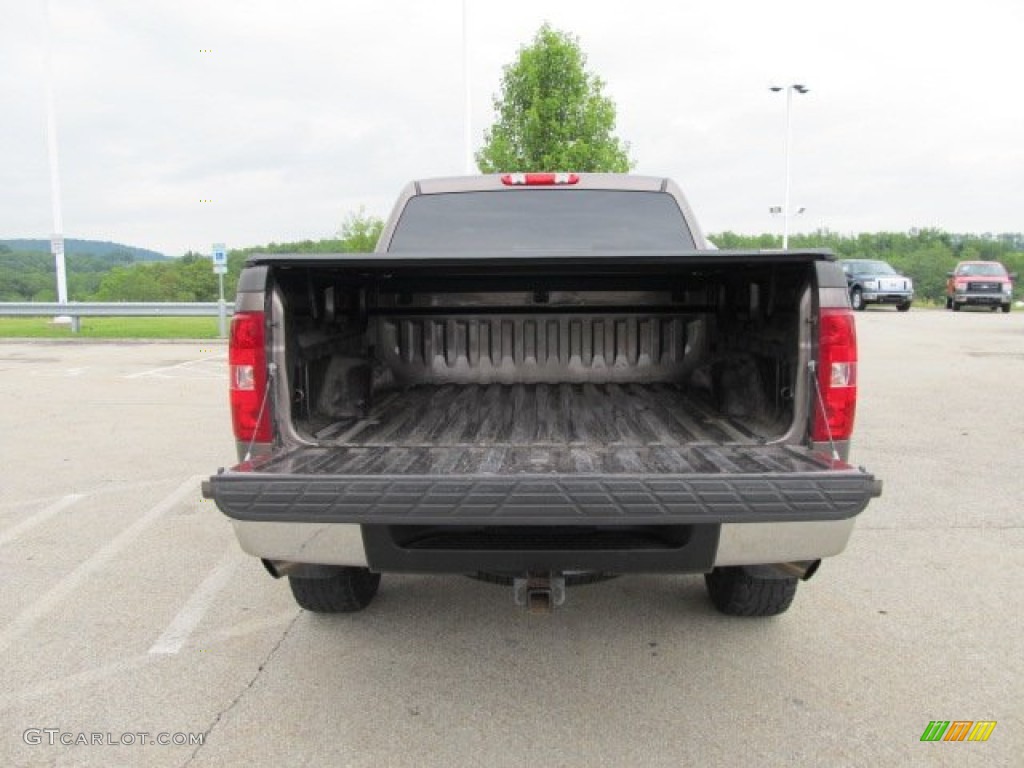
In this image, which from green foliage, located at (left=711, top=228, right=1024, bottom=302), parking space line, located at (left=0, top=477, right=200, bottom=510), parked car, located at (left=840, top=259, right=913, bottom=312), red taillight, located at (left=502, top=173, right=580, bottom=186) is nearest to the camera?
red taillight, located at (left=502, top=173, right=580, bottom=186)

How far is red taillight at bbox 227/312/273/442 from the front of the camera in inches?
110

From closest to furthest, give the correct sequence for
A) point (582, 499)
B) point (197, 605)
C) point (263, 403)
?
point (582, 499)
point (263, 403)
point (197, 605)

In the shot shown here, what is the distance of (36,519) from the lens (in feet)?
16.6

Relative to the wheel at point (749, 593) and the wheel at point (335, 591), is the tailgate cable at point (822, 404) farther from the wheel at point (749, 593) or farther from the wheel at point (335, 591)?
the wheel at point (335, 591)

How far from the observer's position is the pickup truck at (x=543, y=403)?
235 cm

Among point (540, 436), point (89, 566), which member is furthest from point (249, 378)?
point (89, 566)

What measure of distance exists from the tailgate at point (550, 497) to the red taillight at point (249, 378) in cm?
44

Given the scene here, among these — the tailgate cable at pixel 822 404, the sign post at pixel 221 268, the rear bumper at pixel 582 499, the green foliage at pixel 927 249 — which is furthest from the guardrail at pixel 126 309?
the green foliage at pixel 927 249

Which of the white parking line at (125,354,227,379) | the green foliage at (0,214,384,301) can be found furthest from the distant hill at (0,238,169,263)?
the white parking line at (125,354,227,379)

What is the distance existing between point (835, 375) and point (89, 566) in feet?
12.6

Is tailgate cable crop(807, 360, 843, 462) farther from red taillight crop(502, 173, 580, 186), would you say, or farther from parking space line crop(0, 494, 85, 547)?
parking space line crop(0, 494, 85, 547)

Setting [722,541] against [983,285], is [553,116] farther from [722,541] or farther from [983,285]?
[722,541]

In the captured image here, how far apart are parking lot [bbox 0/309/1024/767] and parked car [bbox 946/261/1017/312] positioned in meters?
26.1

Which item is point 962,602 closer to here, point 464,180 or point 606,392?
point 606,392
